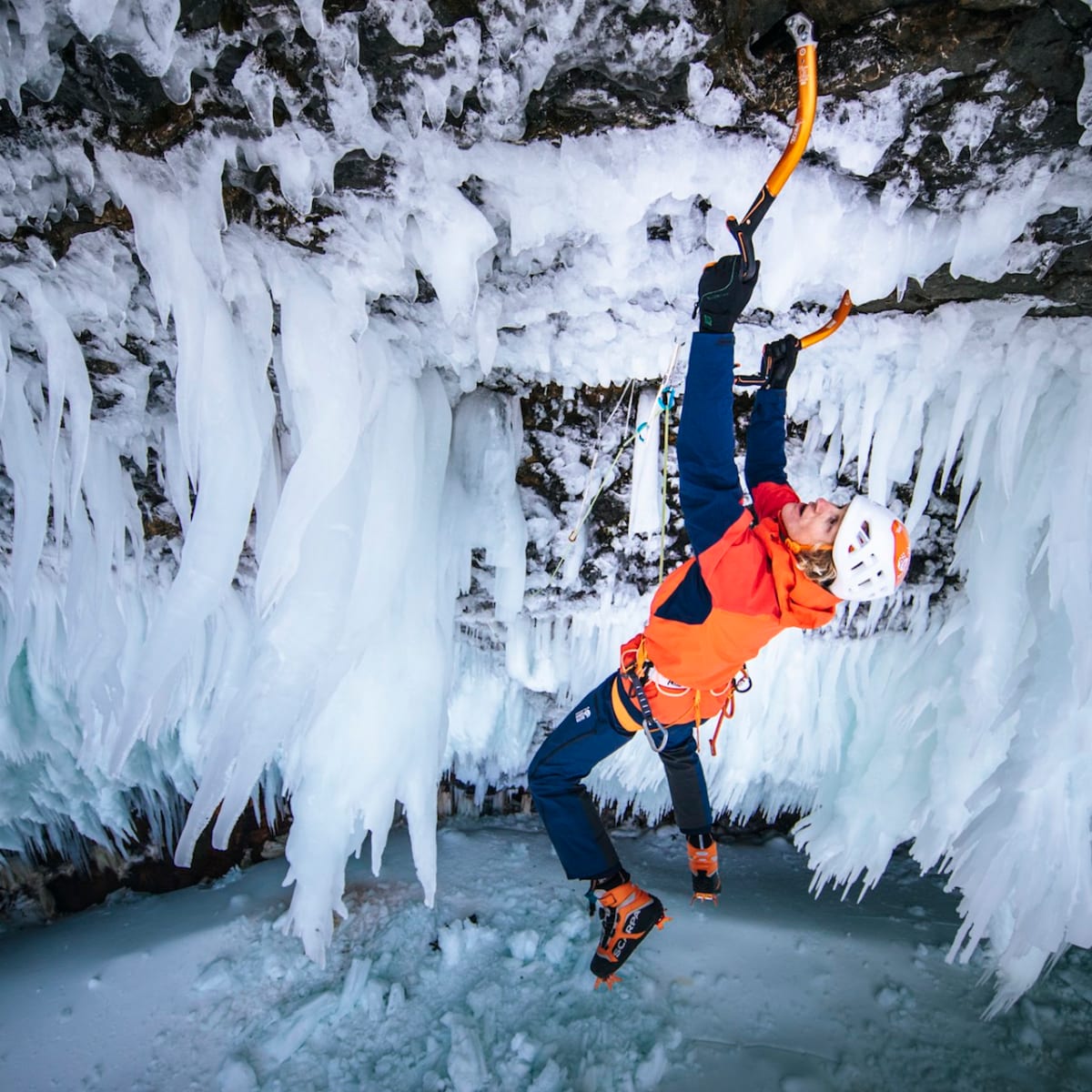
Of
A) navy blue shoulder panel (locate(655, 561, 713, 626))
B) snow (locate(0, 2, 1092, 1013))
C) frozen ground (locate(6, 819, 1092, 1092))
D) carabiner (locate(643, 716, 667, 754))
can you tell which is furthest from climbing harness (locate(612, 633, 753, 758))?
frozen ground (locate(6, 819, 1092, 1092))

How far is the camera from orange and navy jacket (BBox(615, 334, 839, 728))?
1671mm

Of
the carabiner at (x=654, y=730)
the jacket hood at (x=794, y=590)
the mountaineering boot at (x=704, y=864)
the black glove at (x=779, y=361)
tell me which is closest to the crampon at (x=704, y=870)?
the mountaineering boot at (x=704, y=864)

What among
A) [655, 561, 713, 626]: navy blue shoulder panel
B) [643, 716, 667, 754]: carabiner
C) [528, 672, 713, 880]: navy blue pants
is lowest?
[528, 672, 713, 880]: navy blue pants

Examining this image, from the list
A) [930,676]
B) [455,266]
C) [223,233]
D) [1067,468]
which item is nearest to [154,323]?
[223,233]

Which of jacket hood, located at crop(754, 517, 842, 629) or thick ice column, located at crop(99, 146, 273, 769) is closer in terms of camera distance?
thick ice column, located at crop(99, 146, 273, 769)

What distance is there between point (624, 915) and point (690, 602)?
1.35m

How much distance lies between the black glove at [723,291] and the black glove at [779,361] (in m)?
0.38

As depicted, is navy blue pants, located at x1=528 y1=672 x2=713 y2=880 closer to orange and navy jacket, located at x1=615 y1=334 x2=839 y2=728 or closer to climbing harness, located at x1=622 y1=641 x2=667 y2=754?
climbing harness, located at x1=622 y1=641 x2=667 y2=754

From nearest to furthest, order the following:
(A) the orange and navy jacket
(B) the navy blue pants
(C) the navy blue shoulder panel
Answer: (A) the orange and navy jacket, (C) the navy blue shoulder panel, (B) the navy blue pants

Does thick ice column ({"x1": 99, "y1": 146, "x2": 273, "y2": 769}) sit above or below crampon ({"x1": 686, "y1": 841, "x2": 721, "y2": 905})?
above

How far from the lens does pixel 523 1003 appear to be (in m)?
3.19

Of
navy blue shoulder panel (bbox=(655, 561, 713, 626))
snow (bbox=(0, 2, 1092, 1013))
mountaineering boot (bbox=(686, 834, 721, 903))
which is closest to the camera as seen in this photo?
snow (bbox=(0, 2, 1092, 1013))

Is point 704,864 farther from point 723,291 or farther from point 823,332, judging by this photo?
point 723,291

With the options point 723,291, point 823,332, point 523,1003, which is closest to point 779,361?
point 823,332
